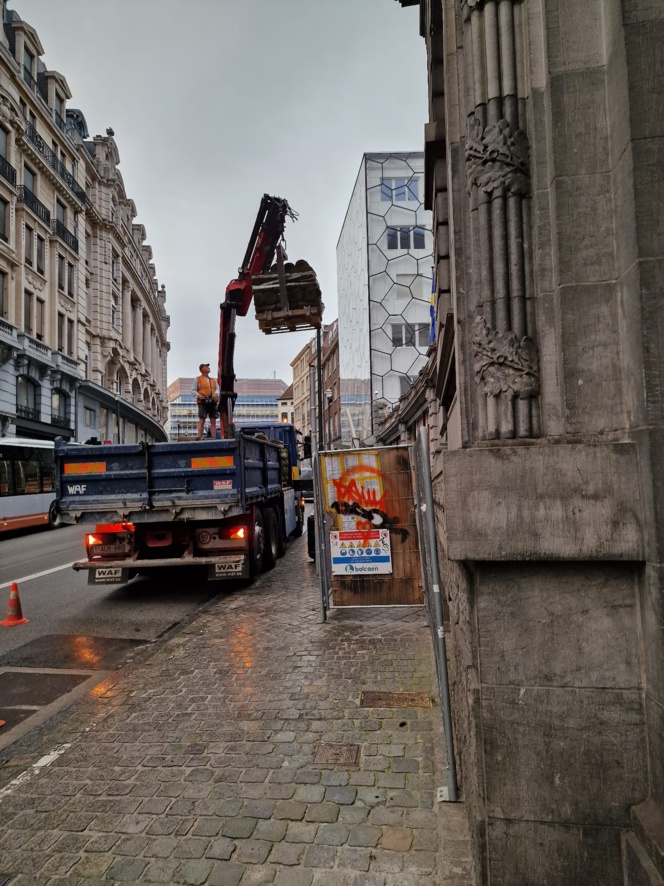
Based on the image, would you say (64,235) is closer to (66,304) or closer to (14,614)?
(66,304)

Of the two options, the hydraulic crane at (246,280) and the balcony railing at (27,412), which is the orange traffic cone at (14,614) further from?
the balcony railing at (27,412)

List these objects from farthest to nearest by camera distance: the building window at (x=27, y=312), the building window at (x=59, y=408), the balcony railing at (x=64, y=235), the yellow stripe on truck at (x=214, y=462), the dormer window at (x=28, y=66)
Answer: the balcony railing at (x=64, y=235), the building window at (x=59, y=408), the dormer window at (x=28, y=66), the building window at (x=27, y=312), the yellow stripe on truck at (x=214, y=462)

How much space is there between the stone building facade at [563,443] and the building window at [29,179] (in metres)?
36.4

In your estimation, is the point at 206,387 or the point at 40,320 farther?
the point at 40,320

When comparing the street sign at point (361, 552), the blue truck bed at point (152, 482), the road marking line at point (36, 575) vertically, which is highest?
the blue truck bed at point (152, 482)

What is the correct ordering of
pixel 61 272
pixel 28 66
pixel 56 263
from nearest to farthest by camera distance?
pixel 28 66
pixel 56 263
pixel 61 272

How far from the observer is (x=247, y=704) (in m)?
4.47

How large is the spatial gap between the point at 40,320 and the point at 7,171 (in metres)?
7.86

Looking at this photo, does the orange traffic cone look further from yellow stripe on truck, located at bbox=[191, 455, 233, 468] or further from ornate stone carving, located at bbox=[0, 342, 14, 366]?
ornate stone carving, located at bbox=[0, 342, 14, 366]

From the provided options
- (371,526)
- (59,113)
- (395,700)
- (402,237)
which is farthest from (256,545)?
(402,237)

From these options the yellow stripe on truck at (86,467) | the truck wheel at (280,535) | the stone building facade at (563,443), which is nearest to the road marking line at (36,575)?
the yellow stripe on truck at (86,467)

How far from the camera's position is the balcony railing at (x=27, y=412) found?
2938cm

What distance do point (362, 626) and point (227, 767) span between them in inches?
127

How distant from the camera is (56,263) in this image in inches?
1366
